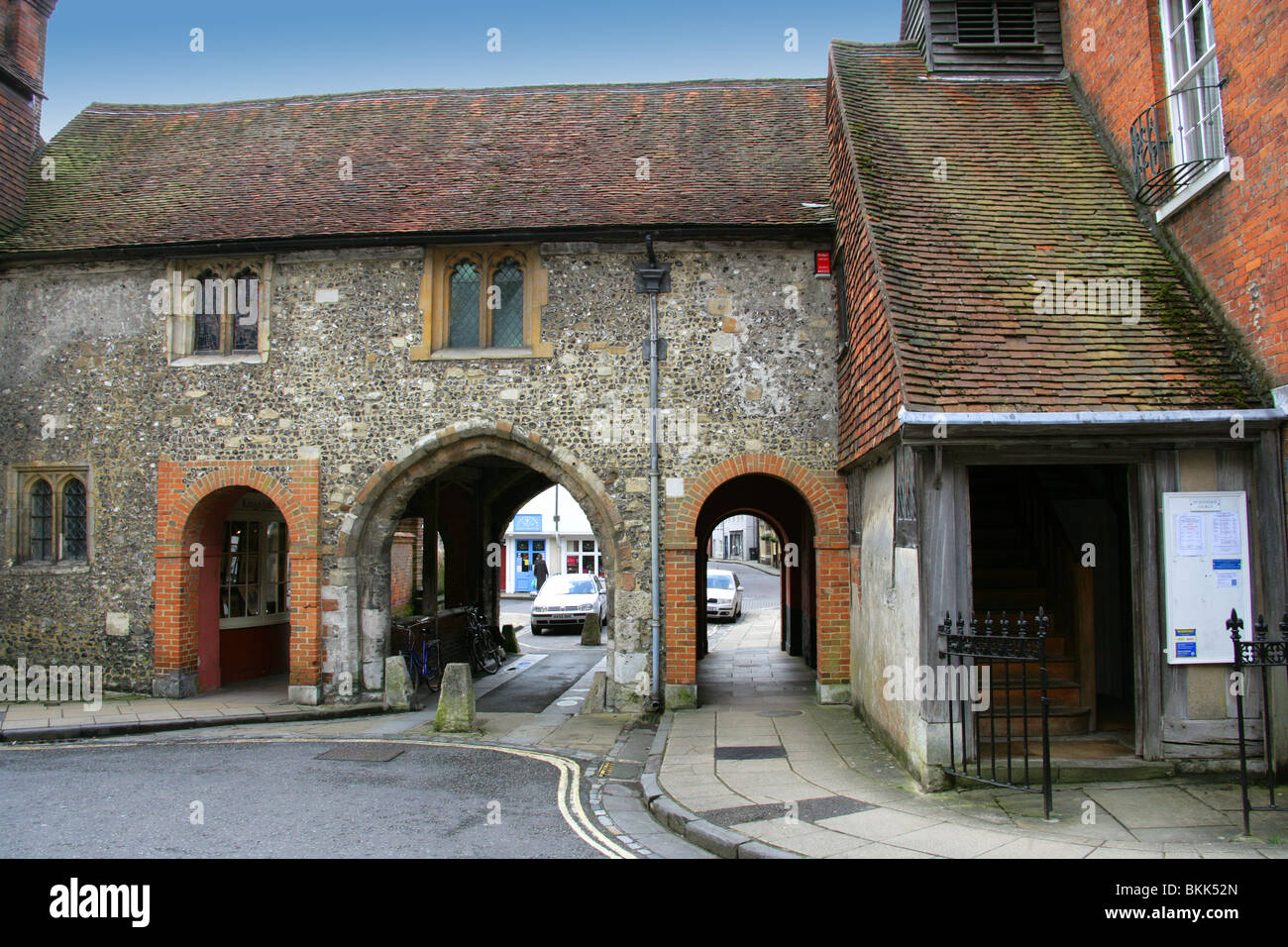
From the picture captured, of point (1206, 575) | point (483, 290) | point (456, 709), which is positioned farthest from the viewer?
point (483, 290)

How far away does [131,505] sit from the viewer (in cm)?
1209

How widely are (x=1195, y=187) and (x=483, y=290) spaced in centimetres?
817

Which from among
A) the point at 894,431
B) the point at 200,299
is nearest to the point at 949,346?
the point at 894,431

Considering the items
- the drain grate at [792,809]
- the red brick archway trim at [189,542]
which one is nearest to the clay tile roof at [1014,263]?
the drain grate at [792,809]

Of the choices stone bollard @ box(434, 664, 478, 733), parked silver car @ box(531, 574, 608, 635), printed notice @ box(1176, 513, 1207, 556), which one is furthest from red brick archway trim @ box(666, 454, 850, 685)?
parked silver car @ box(531, 574, 608, 635)

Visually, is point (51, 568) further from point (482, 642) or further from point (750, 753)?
point (750, 753)

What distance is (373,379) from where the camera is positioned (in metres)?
11.8

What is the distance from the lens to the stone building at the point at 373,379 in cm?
1131

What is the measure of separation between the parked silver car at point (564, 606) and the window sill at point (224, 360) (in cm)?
1279

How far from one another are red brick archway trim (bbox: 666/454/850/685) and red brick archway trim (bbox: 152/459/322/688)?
4.73 metres

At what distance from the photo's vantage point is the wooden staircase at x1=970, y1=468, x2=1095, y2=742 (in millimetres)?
8008

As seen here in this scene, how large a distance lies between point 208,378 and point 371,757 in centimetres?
611

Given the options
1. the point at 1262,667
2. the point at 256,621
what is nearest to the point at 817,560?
the point at 1262,667

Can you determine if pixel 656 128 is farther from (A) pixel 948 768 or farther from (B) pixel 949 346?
(A) pixel 948 768
